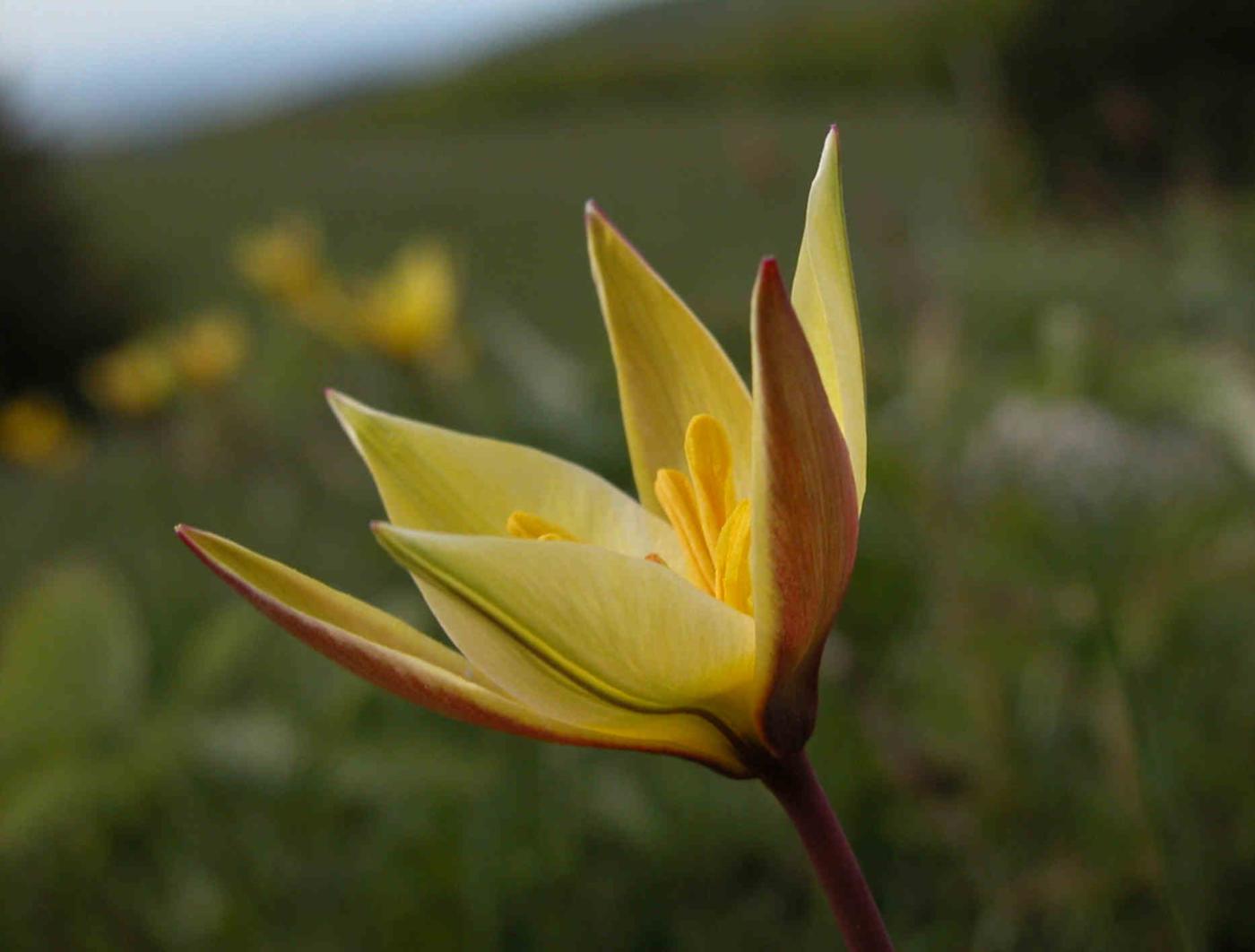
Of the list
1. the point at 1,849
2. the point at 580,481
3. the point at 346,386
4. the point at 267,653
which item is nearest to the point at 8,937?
the point at 1,849

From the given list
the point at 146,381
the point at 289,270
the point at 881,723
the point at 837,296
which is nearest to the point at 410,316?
the point at 289,270

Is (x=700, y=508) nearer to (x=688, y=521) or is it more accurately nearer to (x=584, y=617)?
(x=688, y=521)

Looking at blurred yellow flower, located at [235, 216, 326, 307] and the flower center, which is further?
blurred yellow flower, located at [235, 216, 326, 307]

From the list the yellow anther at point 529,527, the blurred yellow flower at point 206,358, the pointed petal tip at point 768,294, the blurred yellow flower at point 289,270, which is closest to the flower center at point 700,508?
the yellow anther at point 529,527

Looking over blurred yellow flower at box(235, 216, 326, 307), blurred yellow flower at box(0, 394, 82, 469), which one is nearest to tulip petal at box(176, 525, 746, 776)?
blurred yellow flower at box(235, 216, 326, 307)

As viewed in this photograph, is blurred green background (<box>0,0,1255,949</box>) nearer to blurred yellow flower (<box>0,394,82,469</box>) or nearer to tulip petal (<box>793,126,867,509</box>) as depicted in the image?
tulip petal (<box>793,126,867,509</box>)

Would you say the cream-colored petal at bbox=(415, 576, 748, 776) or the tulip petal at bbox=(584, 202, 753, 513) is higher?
the tulip petal at bbox=(584, 202, 753, 513)
